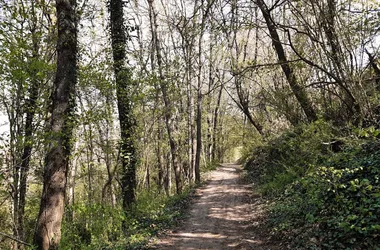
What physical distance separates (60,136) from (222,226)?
193 inches

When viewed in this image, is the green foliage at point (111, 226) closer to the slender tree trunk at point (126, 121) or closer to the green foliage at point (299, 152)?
the slender tree trunk at point (126, 121)

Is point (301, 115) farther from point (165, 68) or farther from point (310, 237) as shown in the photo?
point (165, 68)

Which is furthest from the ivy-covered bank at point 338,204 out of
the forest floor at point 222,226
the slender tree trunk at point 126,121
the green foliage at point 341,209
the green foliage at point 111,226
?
the slender tree trunk at point 126,121

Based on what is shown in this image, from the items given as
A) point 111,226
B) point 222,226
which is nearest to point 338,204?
point 222,226

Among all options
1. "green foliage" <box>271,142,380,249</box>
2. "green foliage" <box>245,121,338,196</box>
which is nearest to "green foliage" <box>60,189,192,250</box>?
"green foliage" <box>271,142,380,249</box>

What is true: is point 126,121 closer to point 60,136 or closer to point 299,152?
point 60,136

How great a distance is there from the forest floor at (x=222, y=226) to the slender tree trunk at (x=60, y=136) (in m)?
2.25

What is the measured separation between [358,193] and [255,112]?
44.8 ft

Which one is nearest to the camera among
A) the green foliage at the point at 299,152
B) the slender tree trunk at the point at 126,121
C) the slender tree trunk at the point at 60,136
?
the slender tree trunk at the point at 60,136

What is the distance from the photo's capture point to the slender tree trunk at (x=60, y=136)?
544cm

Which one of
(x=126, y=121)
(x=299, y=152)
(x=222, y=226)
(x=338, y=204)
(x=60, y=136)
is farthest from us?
(x=299, y=152)

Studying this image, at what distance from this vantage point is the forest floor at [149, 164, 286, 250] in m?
6.10

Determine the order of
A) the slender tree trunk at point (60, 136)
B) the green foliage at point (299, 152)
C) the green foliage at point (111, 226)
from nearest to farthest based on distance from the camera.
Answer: the slender tree trunk at point (60, 136) → the green foliage at point (111, 226) → the green foliage at point (299, 152)

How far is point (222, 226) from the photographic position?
7.47 metres
